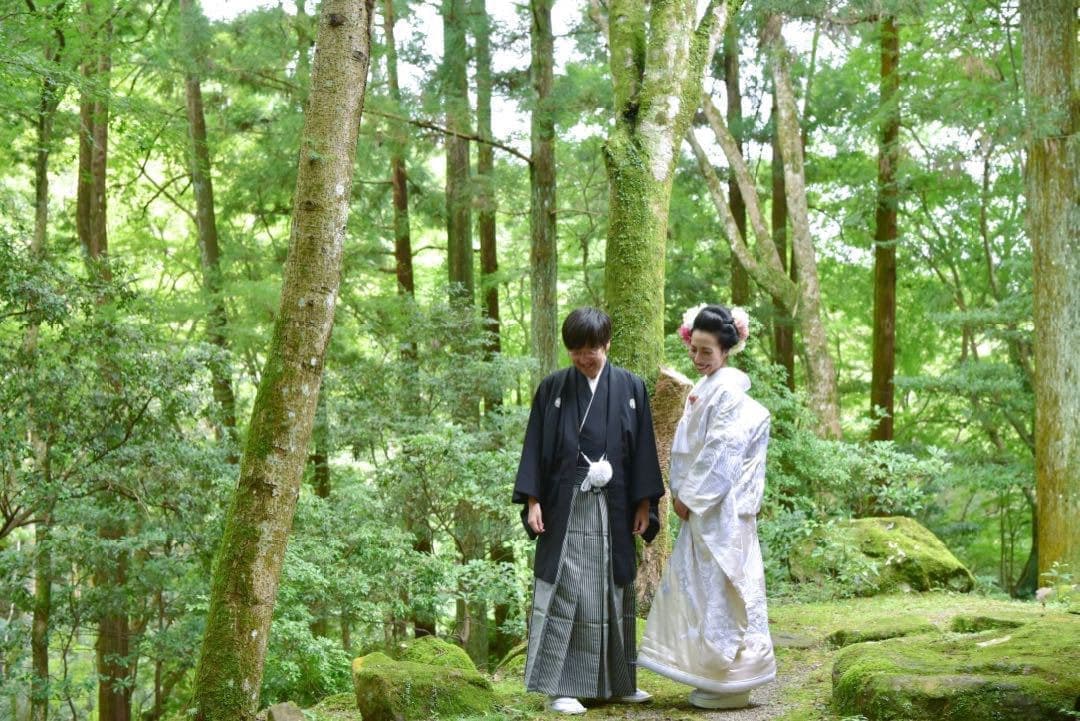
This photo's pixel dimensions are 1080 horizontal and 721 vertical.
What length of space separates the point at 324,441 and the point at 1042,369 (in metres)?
8.42

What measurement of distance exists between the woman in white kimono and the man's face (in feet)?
1.45

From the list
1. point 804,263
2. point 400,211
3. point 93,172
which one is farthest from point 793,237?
point 93,172

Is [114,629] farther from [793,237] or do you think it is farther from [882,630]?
[793,237]

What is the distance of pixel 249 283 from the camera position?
13758mm

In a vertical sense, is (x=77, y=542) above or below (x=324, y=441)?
below

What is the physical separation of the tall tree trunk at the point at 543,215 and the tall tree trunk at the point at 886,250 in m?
5.60

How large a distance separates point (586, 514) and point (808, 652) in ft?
6.76

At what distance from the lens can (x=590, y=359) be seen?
456 cm

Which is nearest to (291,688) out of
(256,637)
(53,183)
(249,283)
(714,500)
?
(256,637)

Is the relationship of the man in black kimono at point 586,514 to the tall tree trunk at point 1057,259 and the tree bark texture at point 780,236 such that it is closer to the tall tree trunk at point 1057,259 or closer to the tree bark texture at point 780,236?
the tall tree trunk at point 1057,259

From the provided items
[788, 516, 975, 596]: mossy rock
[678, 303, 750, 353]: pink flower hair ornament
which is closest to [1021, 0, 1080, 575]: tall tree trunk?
[788, 516, 975, 596]: mossy rock

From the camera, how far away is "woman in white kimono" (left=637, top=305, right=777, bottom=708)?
14.6 feet

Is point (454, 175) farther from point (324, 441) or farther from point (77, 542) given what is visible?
point (77, 542)

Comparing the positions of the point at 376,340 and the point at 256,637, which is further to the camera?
the point at 376,340
